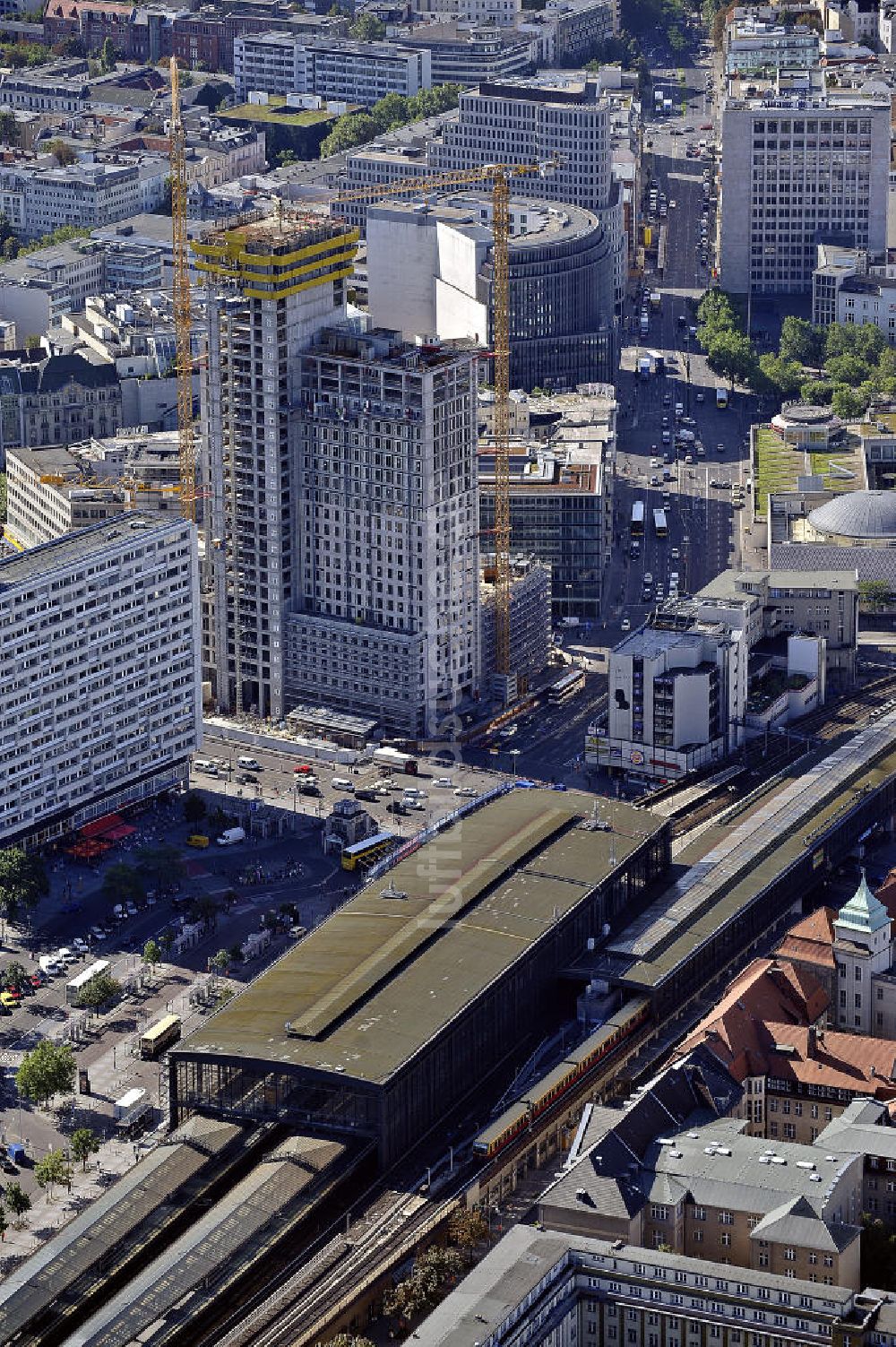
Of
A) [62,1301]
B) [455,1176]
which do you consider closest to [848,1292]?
[455,1176]

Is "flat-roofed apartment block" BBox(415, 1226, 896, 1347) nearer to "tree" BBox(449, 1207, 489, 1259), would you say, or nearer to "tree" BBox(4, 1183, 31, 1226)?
"tree" BBox(449, 1207, 489, 1259)

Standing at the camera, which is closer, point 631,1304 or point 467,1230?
point 631,1304

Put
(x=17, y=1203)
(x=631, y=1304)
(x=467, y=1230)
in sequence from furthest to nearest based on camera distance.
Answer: (x=17, y=1203), (x=467, y=1230), (x=631, y=1304)

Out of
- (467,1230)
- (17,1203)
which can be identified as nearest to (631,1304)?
(467,1230)

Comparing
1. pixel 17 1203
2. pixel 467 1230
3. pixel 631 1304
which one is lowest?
pixel 17 1203

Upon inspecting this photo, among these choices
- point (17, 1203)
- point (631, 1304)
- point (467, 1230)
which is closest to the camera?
point (631, 1304)

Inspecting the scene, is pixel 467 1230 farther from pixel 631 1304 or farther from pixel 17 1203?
pixel 17 1203

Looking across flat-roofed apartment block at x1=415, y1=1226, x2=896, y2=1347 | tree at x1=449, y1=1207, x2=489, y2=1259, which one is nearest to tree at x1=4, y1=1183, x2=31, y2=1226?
tree at x1=449, y1=1207, x2=489, y2=1259

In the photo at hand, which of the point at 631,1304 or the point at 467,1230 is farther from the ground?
the point at 631,1304

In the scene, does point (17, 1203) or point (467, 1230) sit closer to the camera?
point (467, 1230)
